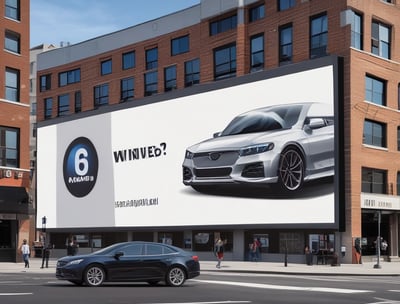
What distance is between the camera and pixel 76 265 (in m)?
20.8

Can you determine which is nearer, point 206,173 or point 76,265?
point 76,265

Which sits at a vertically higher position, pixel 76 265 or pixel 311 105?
pixel 311 105

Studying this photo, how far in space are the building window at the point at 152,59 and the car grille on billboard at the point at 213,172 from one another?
13.8m

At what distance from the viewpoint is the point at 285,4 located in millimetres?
48594

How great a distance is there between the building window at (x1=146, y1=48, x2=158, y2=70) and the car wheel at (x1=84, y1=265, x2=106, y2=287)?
40.3 m

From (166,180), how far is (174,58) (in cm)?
1106

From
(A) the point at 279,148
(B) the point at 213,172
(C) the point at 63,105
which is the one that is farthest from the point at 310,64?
(C) the point at 63,105

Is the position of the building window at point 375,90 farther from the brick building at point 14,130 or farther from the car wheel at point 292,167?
the brick building at point 14,130

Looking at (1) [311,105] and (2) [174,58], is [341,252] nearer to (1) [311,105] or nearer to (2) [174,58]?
(1) [311,105]

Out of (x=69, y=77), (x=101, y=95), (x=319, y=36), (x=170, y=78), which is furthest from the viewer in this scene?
(x=69, y=77)

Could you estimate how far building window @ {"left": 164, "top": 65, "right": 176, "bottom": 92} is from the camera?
2295 inches

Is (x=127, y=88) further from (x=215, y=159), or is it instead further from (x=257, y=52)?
(x=215, y=159)

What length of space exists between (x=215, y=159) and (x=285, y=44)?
9.41 m

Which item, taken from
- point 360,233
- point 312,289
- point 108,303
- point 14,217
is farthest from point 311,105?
point 108,303
